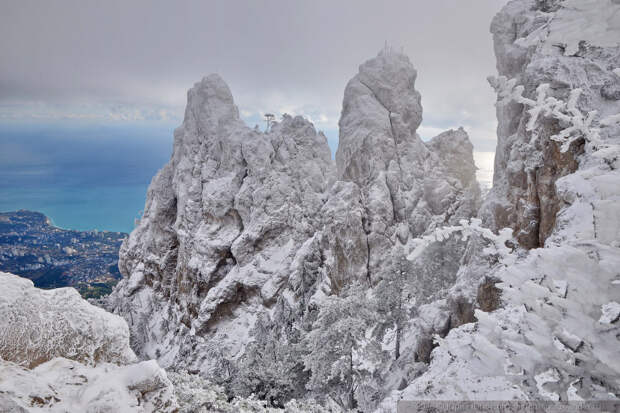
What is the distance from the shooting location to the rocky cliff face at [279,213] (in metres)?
24.6

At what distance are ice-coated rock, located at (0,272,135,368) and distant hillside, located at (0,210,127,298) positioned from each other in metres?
55.7

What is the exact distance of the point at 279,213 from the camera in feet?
95.0

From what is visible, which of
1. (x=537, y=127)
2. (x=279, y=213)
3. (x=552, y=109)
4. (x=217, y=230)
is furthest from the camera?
(x=217, y=230)

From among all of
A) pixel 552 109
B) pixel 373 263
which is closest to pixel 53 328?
pixel 552 109

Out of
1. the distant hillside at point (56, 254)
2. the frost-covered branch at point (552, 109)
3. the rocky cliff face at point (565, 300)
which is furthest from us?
the distant hillside at point (56, 254)

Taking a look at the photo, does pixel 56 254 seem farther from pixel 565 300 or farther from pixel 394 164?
pixel 565 300

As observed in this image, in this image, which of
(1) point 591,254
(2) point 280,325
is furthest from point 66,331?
(2) point 280,325

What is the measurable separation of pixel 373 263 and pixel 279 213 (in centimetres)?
1007

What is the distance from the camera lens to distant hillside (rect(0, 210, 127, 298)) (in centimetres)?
5550

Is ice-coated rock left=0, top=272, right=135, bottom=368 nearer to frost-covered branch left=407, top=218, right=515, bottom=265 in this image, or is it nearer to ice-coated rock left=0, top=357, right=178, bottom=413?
ice-coated rock left=0, top=357, right=178, bottom=413

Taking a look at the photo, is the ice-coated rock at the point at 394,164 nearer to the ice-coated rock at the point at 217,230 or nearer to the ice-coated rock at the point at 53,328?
the ice-coated rock at the point at 217,230

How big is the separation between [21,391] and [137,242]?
43585 mm

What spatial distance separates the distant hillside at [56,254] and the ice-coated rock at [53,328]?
55.7 meters

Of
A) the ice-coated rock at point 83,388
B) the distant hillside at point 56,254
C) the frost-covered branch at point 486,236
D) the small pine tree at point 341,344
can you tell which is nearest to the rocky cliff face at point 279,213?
the small pine tree at point 341,344
